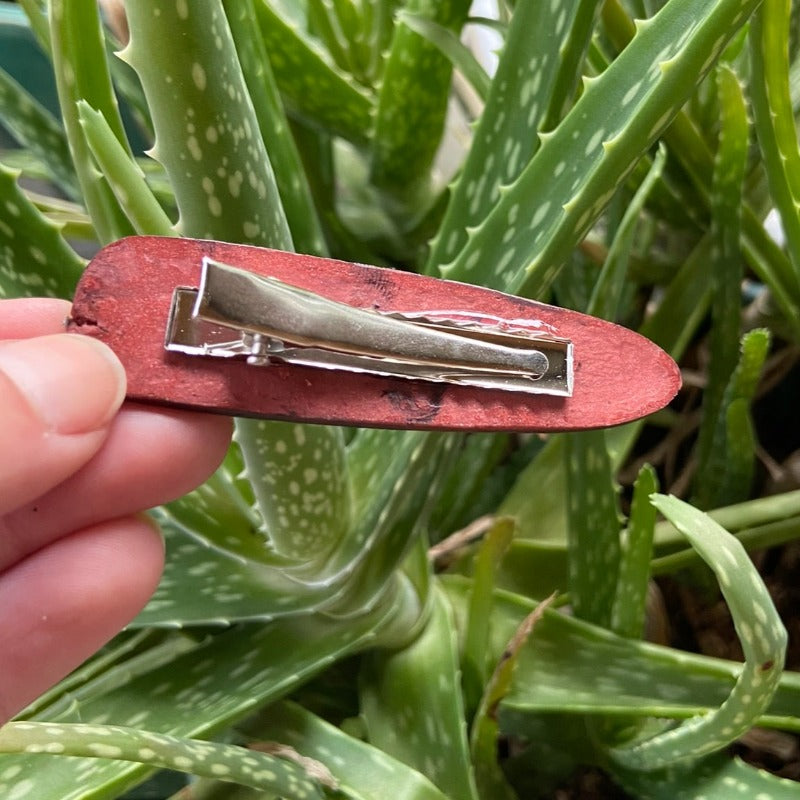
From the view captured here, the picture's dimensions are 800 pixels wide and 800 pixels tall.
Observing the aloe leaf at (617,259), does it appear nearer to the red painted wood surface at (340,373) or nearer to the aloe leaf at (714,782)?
the red painted wood surface at (340,373)

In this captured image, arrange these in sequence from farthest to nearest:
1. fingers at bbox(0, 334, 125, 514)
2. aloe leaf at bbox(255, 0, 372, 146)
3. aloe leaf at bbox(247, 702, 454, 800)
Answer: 1. aloe leaf at bbox(255, 0, 372, 146)
2. aloe leaf at bbox(247, 702, 454, 800)
3. fingers at bbox(0, 334, 125, 514)

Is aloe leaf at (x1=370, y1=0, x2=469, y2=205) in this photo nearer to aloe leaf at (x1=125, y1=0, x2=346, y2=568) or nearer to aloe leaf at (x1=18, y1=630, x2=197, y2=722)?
aloe leaf at (x1=125, y1=0, x2=346, y2=568)

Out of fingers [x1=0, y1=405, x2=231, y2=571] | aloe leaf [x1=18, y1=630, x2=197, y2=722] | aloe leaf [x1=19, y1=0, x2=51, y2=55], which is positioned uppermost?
aloe leaf [x1=19, y1=0, x2=51, y2=55]

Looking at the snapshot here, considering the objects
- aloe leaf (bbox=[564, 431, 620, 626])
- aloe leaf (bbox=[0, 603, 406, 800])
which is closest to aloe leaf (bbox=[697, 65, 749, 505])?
aloe leaf (bbox=[564, 431, 620, 626])

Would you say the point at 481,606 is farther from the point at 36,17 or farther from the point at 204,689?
the point at 36,17

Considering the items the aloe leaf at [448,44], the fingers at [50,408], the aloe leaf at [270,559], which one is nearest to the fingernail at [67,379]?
the fingers at [50,408]

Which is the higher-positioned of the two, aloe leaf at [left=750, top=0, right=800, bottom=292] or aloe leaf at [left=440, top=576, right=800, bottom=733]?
aloe leaf at [left=750, top=0, right=800, bottom=292]
